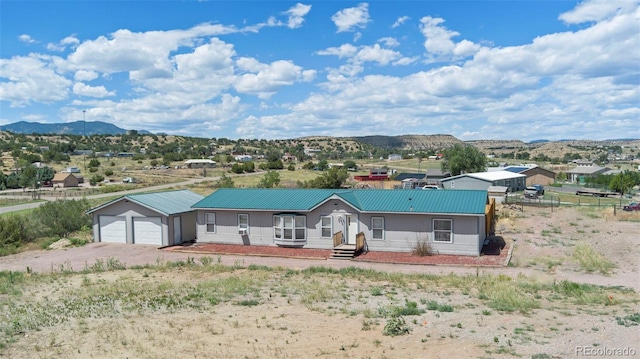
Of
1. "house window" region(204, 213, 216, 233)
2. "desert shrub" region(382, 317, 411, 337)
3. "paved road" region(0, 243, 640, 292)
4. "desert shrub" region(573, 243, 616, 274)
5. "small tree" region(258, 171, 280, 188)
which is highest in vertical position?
"small tree" region(258, 171, 280, 188)

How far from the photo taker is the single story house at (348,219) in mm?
26219

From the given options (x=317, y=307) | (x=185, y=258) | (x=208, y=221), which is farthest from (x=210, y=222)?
(x=317, y=307)

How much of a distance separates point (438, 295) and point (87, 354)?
1094cm

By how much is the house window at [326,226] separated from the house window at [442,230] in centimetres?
547

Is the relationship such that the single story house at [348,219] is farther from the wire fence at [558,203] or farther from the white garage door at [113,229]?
the wire fence at [558,203]

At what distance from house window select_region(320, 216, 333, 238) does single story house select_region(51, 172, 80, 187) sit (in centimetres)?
6486

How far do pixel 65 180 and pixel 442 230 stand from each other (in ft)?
230

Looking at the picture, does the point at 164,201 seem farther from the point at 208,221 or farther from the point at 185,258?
the point at 185,258

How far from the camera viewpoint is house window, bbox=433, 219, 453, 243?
26375 millimetres

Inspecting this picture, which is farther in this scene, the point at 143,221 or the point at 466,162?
the point at 466,162

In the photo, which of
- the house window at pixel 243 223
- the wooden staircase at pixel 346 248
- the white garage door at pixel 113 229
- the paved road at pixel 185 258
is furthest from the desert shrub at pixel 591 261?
the white garage door at pixel 113 229

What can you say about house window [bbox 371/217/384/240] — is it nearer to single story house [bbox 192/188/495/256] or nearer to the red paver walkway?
single story house [bbox 192/188/495/256]

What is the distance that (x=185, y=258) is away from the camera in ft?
87.0

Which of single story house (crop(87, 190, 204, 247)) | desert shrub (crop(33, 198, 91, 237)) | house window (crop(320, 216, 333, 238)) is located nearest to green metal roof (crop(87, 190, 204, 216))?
single story house (crop(87, 190, 204, 247))
